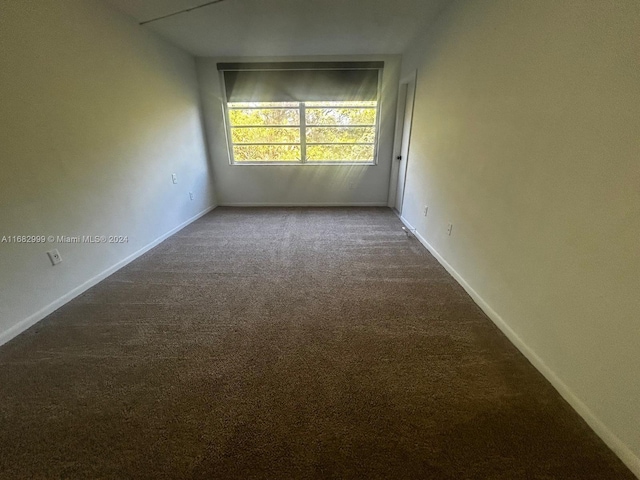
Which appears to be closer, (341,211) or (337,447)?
(337,447)

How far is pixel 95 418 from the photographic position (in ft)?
3.75

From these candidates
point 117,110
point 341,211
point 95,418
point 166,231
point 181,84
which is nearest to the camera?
point 95,418

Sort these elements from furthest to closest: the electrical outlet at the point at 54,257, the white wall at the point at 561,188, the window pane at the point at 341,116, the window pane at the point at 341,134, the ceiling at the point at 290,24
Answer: the window pane at the point at 341,134
the window pane at the point at 341,116
the ceiling at the point at 290,24
the electrical outlet at the point at 54,257
the white wall at the point at 561,188

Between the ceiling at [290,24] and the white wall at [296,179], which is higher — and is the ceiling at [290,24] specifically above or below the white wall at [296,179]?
above

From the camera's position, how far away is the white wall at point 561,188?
0.96 m

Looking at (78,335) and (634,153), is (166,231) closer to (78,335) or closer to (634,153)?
(78,335)

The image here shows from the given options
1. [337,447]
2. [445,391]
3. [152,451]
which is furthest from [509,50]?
[152,451]

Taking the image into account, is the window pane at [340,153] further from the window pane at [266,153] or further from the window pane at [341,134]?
the window pane at [266,153]

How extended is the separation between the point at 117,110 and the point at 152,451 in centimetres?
283

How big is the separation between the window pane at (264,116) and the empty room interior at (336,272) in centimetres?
98

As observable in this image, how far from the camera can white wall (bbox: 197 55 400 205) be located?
4.24 metres

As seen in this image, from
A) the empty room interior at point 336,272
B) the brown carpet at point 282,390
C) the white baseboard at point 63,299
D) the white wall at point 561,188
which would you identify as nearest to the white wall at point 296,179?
the empty room interior at point 336,272

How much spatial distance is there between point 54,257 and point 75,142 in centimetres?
91

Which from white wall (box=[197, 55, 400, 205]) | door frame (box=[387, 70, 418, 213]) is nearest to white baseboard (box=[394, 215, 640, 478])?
door frame (box=[387, 70, 418, 213])
